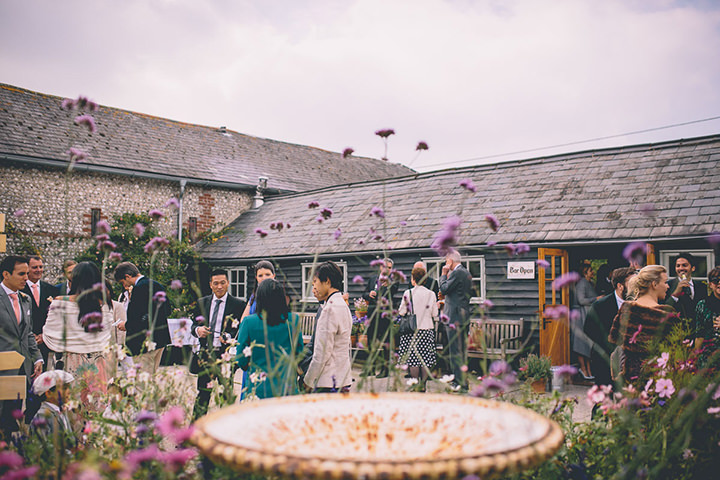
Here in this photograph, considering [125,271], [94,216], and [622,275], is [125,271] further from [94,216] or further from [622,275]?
[94,216]

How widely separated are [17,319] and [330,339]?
2844mm

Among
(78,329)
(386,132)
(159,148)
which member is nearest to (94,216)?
(159,148)

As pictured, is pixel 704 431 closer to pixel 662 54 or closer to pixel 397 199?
pixel 662 54

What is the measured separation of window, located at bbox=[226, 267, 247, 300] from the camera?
1706 cm

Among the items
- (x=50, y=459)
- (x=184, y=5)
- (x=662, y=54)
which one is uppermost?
(x=662, y=54)

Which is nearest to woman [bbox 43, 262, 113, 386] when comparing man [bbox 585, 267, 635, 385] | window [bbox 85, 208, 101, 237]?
man [bbox 585, 267, 635, 385]

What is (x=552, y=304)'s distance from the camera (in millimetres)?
10422

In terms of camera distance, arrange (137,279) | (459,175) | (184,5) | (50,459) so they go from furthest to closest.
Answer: (459,175), (184,5), (137,279), (50,459)

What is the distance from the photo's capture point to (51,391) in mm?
3770

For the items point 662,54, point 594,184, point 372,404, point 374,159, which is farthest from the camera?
point 374,159

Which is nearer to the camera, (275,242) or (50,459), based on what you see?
(50,459)

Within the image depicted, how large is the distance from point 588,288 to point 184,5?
7917 mm

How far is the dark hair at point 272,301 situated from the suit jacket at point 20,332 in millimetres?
1933

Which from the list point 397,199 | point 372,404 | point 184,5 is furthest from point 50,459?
point 397,199
